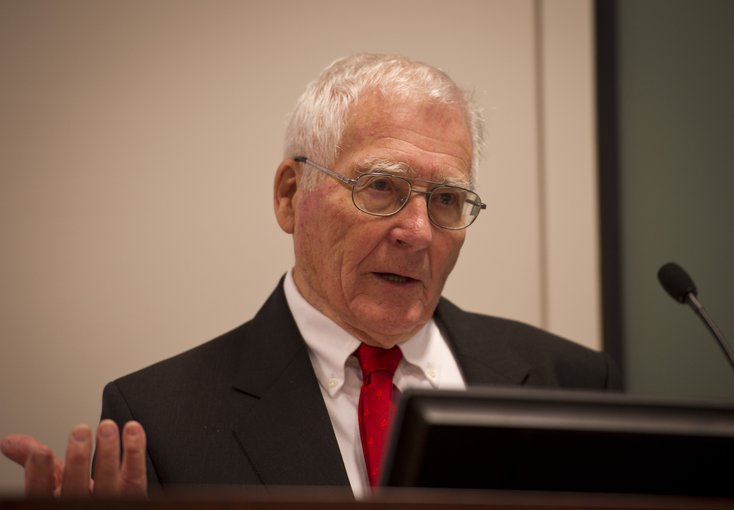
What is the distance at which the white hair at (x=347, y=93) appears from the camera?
1.70 meters

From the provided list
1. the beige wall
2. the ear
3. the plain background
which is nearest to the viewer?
the ear

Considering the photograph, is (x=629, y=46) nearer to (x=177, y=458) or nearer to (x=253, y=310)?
(x=253, y=310)

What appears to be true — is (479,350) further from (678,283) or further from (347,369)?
(678,283)

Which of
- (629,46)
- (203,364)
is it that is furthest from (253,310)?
(629,46)

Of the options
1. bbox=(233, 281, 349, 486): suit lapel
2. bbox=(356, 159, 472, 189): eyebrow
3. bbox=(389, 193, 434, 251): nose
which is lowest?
bbox=(233, 281, 349, 486): suit lapel

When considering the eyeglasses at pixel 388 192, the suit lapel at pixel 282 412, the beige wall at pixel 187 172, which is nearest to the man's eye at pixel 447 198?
the eyeglasses at pixel 388 192

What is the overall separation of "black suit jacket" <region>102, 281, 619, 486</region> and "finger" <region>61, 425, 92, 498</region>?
51cm

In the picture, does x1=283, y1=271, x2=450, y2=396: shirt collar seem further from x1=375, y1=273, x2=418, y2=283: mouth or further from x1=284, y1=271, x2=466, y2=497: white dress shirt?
x1=375, y1=273, x2=418, y2=283: mouth

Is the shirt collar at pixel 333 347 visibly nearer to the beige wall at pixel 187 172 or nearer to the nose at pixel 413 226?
the nose at pixel 413 226

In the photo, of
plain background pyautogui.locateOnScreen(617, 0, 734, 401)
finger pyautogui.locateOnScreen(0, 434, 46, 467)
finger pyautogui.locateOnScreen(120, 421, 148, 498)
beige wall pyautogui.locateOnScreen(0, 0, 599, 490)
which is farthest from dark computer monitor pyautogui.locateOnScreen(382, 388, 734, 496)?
plain background pyautogui.locateOnScreen(617, 0, 734, 401)

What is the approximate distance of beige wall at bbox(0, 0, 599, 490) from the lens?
2141 millimetres

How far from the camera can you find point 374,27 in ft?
7.90

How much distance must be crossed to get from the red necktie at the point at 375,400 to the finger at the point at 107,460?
1.99 ft

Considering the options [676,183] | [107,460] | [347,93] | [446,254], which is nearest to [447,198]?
[446,254]
